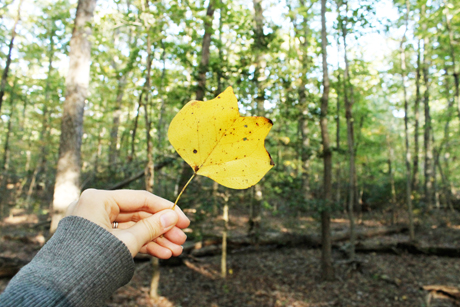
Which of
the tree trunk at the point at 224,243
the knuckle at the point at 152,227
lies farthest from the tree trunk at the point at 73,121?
the knuckle at the point at 152,227

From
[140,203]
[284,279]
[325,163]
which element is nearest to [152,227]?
[140,203]

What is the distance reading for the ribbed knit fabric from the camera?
68cm

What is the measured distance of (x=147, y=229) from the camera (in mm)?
1029

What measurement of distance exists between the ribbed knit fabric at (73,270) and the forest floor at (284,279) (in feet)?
15.8

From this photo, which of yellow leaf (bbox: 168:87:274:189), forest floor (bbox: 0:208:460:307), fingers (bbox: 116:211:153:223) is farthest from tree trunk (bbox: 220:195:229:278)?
yellow leaf (bbox: 168:87:274:189)

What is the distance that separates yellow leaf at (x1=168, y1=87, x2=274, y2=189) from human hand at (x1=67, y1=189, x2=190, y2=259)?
326 mm

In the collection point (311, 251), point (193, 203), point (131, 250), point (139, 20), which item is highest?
point (139, 20)

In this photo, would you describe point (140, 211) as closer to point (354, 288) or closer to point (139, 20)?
point (139, 20)

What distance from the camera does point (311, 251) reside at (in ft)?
28.0

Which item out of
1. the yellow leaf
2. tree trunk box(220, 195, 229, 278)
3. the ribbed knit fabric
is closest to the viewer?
the ribbed knit fabric

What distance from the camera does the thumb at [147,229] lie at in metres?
0.95

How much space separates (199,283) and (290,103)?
15.3 feet

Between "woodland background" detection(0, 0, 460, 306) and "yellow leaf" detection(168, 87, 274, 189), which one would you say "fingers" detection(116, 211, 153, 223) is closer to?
"yellow leaf" detection(168, 87, 274, 189)

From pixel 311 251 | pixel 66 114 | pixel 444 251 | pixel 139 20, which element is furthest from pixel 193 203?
pixel 444 251
